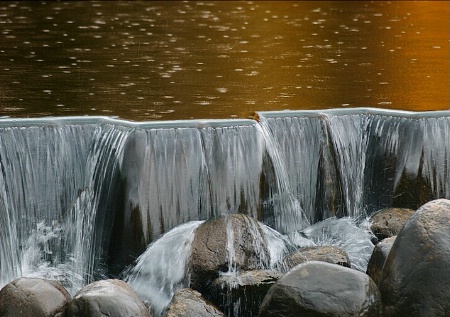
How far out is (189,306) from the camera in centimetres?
855

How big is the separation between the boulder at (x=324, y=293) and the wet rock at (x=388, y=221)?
210cm

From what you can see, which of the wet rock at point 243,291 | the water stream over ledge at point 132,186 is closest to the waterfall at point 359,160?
the water stream over ledge at point 132,186

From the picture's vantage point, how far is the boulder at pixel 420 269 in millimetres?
8391

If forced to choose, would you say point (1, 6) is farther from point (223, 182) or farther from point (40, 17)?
point (223, 182)

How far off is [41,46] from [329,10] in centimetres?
817

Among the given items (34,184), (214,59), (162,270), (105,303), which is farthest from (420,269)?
(214,59)

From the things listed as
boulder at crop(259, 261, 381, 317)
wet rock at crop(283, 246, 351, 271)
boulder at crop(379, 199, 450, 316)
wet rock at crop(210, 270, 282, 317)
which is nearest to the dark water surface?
wet rock at crop(283, 246, 351, 271)

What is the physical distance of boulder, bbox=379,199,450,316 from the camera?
839 centimetres

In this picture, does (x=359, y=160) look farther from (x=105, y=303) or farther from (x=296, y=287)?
(x=105, y=303)

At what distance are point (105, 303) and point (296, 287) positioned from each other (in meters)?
1.54

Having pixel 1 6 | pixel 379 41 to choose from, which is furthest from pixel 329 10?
pixel 1 6

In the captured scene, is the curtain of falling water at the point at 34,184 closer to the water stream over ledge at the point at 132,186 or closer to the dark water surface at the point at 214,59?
the water stream over ledge at the point at 132,186

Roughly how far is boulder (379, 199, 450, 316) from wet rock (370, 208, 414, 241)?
1.63 meters

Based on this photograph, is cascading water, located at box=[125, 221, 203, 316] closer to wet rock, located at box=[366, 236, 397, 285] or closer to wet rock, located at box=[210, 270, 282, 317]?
wet rock, located at box=[210, 270, 282, 317]
